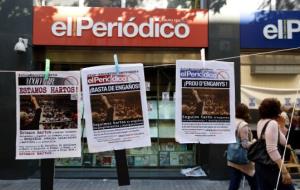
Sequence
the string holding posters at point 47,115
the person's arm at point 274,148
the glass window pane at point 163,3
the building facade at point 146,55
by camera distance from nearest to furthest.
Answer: the string holding posters at point 47,115, the person's arm at point 274,148, the building facade at point 146,55, the glass window pane at point 163,3

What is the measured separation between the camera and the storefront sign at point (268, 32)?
443 inches

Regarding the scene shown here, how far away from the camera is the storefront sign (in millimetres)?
11242

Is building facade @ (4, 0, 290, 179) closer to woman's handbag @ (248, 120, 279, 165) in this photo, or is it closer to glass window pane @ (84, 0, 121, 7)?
glass window pane @ (84, 0, 121, 7)

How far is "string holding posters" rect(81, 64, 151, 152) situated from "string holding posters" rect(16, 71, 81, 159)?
10.5 inches

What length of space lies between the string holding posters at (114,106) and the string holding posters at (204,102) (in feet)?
1.50

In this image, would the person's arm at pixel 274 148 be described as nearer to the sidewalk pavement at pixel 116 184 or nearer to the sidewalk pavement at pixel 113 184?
the sidewalk pavement at pixel 116 184

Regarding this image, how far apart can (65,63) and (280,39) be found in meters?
5.04

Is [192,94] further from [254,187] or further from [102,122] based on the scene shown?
[254,187]

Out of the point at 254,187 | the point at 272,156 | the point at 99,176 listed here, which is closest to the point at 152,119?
the point at 99,176

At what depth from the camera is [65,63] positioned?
11531 millimetres

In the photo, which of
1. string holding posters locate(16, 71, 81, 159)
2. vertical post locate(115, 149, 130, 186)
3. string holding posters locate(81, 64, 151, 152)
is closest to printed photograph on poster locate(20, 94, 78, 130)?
string holding posters locate(16, 71, 81, 159)

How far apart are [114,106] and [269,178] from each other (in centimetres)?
221

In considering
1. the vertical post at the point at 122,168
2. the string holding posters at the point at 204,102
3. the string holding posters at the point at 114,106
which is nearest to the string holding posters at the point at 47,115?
the string holding posters at the point at 114,106

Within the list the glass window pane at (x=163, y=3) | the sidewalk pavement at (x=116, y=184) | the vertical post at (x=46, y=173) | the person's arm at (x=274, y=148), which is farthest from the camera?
the glass window pane at (x=163, y=3)
